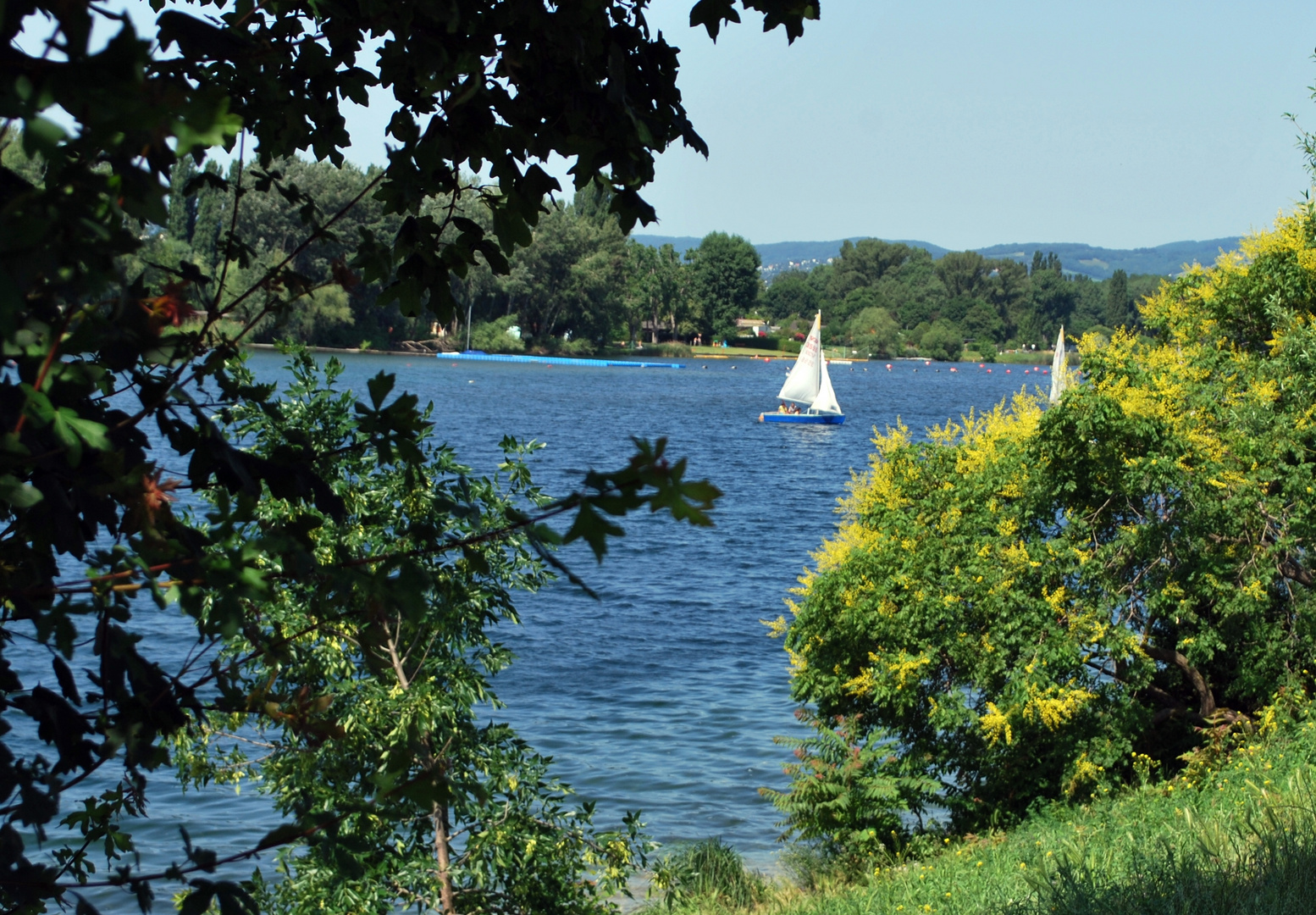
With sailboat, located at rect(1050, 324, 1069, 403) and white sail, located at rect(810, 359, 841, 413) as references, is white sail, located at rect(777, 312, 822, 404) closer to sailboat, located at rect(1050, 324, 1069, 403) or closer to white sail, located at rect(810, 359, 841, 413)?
white sail, located at rect(810, 359, 841, 413)

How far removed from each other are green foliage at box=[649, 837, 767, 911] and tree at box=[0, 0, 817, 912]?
6.91m

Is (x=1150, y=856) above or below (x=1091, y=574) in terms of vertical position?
below

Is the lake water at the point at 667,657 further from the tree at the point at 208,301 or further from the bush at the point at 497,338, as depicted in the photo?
the bush at the point at 497,338

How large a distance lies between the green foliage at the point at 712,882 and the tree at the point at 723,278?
136686 mm

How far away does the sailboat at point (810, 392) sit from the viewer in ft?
202

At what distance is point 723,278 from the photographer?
150 m

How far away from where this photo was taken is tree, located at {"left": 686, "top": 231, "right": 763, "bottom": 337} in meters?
149

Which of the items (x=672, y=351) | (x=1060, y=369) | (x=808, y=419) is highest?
(x=672, y=351)

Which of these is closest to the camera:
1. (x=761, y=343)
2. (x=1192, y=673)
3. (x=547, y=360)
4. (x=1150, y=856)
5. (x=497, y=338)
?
(x=1150, y=856)

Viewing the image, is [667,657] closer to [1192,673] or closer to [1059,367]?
[1192,673]

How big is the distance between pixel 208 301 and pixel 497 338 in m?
103

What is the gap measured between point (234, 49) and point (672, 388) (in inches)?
3321

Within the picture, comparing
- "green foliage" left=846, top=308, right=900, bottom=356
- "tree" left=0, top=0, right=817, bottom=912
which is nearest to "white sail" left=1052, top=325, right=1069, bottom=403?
"tree" left=0, top=0, right=817, bottom=912

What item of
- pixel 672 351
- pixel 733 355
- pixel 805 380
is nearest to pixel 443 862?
pixel 805 380
